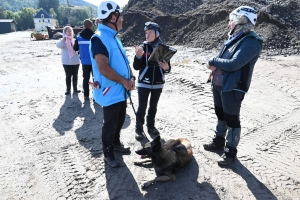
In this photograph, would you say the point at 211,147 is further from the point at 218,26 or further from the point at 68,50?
the point at 218,26

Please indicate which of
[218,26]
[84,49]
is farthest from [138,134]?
[218,26]

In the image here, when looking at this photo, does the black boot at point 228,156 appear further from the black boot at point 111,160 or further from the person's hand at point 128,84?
the person's hand at point 128,84

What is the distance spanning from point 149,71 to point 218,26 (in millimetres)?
14727

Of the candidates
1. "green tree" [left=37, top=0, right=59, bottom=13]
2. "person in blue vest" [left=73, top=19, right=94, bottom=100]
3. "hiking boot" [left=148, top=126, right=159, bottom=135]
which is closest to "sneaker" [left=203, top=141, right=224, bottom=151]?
"hiking boot" [left=148, top=126, right=159, bottom=135]

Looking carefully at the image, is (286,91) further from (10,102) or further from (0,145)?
(10,102)

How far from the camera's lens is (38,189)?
3.35 m

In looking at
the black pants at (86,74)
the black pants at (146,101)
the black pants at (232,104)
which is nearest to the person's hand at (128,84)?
the black pants at (146,101)

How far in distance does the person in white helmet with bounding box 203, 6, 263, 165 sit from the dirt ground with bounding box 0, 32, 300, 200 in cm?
54

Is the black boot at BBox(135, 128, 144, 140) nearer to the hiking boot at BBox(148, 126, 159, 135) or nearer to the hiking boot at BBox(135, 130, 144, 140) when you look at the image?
the hiking boot at BBox(135, 130, 144, 140)

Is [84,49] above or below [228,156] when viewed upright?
above

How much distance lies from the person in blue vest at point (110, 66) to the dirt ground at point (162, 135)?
2.58 feet

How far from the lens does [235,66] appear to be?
3.03 m

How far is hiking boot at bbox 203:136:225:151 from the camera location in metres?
4.07

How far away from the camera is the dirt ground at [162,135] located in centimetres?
327
